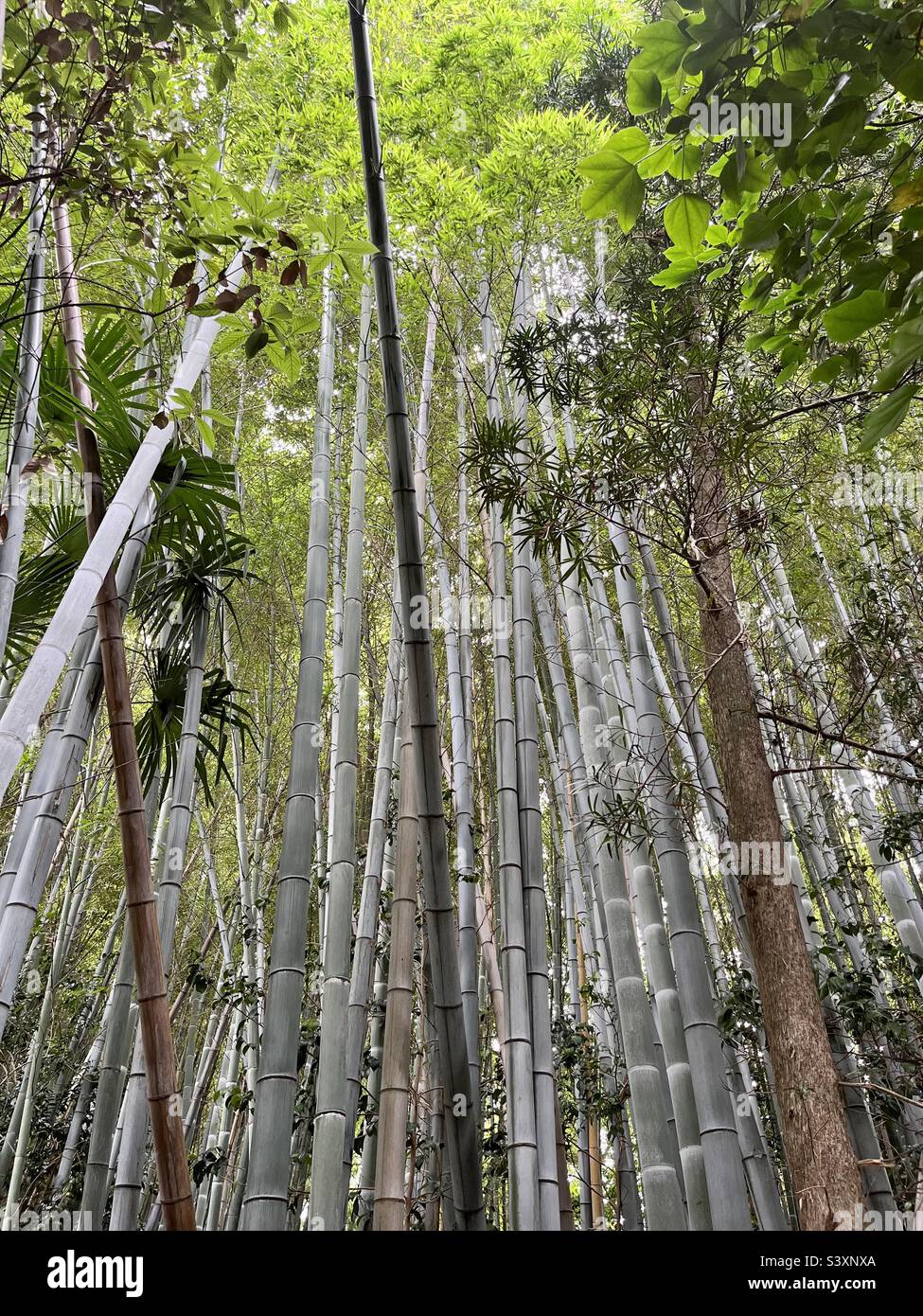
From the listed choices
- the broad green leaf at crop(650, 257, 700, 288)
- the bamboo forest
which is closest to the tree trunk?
the bamboo forest

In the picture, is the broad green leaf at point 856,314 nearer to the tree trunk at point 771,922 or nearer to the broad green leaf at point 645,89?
the broad green leaf at point 645,89

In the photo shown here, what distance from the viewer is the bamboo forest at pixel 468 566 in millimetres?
1347

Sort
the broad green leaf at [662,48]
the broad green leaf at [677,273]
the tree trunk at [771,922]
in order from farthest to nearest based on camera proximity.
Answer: the tree trunk at [771,922] → the broad green leaf at [677,273] → the broad green leaf at [662,48]

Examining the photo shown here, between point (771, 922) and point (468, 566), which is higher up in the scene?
point (468, 566)

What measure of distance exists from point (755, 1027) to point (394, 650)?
220 centimetres

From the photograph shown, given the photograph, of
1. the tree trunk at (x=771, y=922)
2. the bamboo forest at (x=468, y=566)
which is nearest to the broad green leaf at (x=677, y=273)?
the bamboo forest at (x=468, y=566)

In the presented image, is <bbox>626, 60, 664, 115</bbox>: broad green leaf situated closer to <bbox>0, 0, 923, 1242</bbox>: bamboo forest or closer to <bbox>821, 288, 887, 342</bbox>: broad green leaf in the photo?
<bbox>0, 0, 923, 1242</bbox>: bamboo forest

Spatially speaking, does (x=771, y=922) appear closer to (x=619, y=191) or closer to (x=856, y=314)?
(x=856, y=314)

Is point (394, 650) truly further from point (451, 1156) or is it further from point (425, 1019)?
point (451, 1156)

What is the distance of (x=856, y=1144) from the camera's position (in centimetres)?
299

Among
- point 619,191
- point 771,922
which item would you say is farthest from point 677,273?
point 771,922

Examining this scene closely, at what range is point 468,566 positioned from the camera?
318cm

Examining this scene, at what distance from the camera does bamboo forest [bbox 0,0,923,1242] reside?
1.35m

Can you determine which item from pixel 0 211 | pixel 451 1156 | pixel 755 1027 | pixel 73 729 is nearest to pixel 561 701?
Answer: pixel 755 1027
